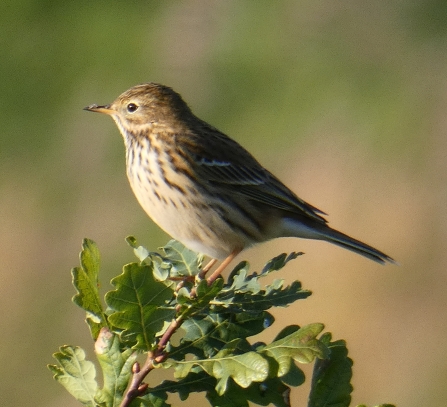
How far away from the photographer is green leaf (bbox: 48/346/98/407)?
3.82m

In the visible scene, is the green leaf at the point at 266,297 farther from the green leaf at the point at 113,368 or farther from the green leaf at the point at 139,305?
the green leaf at the point at 113,368

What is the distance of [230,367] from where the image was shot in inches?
143

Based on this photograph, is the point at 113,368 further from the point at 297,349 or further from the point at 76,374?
the point at 297,349

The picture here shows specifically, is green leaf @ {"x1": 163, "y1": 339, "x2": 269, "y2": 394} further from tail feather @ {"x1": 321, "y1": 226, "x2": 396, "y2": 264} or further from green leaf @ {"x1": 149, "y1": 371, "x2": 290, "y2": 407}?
tail feather @ {"x1": 321, "y1": 226, "x2": 396, "y2": 264}

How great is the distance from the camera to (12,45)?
1691 cm

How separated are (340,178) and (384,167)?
70cm

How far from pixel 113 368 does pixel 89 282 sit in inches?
13.7

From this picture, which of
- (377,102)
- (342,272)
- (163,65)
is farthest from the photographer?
(163,65)

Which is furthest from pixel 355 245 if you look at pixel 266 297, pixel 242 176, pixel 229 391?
pixel 229 391

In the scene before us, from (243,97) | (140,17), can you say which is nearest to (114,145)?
(243,97)

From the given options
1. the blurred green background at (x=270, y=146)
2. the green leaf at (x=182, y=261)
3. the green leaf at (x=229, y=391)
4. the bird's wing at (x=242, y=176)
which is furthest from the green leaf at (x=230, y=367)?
the blurred green background at (x=270, y=146)

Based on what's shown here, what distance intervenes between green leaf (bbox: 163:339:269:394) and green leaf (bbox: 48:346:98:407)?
0.29 m

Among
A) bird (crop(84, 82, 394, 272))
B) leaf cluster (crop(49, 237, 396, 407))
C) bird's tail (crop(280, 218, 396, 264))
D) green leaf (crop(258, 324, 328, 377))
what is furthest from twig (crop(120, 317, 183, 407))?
bird's tail (crop(280, 218, 396, 264))

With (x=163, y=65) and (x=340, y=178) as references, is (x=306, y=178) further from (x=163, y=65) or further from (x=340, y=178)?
(x=163, y=65)
